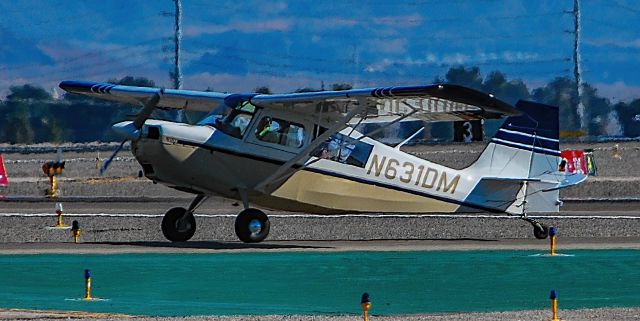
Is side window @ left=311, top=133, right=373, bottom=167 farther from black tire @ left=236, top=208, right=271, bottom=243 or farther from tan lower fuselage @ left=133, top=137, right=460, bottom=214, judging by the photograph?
black tire @ left=236, top=208, right=271, bottom=243

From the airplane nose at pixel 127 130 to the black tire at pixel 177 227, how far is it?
2042 millimetres

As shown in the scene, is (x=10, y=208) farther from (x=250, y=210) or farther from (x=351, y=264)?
(x=351, y=264)

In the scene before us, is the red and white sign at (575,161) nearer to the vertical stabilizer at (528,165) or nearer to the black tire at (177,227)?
the vertical stabilizer at (528,165)

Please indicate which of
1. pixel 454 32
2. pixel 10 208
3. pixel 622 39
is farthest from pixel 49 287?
pixel 622 39

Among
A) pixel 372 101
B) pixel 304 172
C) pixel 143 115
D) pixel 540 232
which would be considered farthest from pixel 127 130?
pixel 540 232

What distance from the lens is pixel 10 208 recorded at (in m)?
34.9

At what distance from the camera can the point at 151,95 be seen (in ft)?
94.4

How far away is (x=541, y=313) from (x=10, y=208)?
2087 centimetres

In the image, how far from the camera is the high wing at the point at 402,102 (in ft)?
77.2

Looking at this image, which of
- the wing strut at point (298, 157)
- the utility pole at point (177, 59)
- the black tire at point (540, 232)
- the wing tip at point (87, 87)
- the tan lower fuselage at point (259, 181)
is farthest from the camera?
the utility pole at point (177, 59)

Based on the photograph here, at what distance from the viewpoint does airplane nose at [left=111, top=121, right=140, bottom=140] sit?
973 inches

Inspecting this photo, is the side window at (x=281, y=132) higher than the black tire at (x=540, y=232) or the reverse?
higher

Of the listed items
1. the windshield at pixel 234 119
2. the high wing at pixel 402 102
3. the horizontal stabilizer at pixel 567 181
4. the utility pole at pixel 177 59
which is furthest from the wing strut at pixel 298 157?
the utility pole at pixel 177 59

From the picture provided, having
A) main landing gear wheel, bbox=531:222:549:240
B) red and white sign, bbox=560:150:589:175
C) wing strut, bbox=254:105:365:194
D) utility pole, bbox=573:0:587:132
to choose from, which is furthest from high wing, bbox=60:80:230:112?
utility pole, bbox=573:0:587:132
